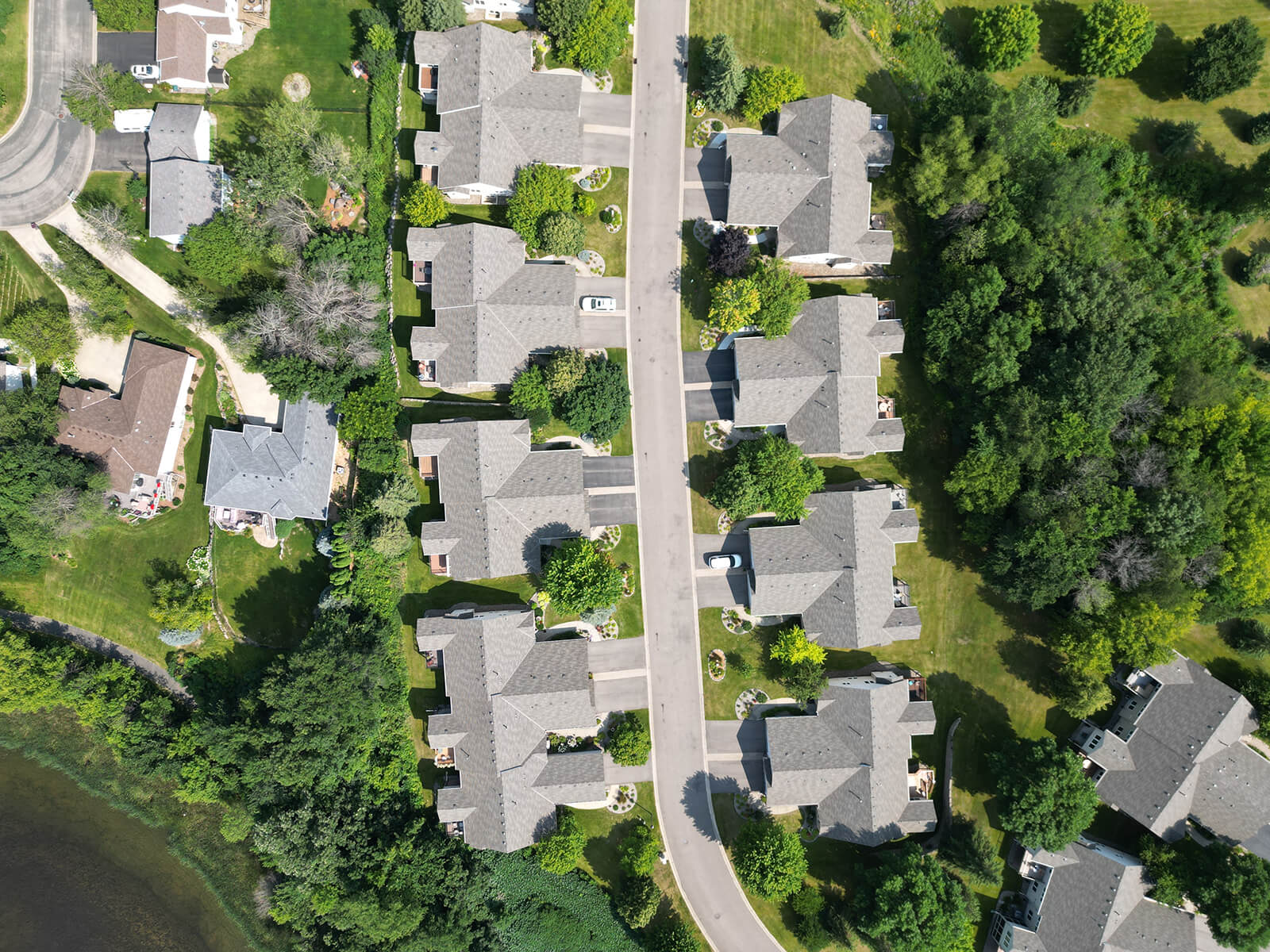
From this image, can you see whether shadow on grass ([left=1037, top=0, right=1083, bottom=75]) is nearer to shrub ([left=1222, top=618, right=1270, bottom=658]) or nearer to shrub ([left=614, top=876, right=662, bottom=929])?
shrub ([left=1222, top=618, right=1270, bottom=658])

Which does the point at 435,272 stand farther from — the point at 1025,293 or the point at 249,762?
the point at 1025,293

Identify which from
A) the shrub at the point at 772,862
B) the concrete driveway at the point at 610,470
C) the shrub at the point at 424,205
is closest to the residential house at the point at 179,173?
the shrub at the point at 424,205

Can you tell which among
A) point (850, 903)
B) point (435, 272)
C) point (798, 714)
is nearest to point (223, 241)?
point (435, 272)

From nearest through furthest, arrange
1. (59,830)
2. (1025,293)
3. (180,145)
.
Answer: (1025,293), (180,145), (59,830)

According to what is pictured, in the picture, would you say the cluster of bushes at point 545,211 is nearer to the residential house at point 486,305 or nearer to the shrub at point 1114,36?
the residential house at point 486,305

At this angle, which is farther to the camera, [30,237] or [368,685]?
[30,237]

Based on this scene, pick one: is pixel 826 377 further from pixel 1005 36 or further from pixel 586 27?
pixel 586 27
